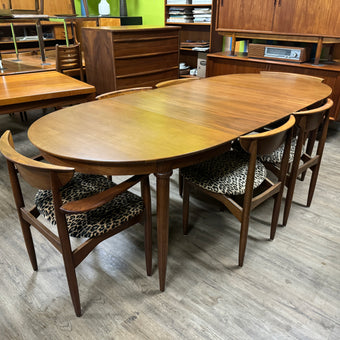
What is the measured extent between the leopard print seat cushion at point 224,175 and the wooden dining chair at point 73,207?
1.13 feet

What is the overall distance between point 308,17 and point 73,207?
3.08 meters

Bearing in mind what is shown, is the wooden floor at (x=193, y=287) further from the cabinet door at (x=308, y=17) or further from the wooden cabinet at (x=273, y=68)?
the cabinet door at (x=308, y=17)

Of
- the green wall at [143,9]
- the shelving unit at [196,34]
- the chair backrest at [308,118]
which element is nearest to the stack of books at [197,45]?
the shelving unit at [196,34]

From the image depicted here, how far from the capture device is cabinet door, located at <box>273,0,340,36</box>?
9.52ft

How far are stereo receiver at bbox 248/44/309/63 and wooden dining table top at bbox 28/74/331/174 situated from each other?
1116mm

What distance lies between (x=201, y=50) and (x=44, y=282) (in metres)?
3.55

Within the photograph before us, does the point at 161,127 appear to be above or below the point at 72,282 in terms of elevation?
above

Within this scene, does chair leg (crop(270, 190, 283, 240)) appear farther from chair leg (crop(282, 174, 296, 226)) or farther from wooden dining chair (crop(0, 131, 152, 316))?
wooden dining chair (crop(0, 131, 152, 316))

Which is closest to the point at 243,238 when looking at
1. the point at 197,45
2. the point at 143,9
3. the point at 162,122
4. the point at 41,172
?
the point at 162,122

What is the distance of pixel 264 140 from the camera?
135 centimetres

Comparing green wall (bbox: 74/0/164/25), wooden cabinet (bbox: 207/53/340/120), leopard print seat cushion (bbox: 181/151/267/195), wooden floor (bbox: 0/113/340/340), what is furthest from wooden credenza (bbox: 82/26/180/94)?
leopard print seat cushion (bbox: 181/151/267/195)

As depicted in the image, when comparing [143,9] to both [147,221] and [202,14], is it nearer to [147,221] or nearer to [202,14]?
[202,14]

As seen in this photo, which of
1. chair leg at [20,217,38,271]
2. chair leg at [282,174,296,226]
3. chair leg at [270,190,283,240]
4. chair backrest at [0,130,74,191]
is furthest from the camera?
chair leg at [282,174,296,226]

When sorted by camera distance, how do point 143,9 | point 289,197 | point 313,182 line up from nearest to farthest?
point 289,197, point 313,182, point 143,9
